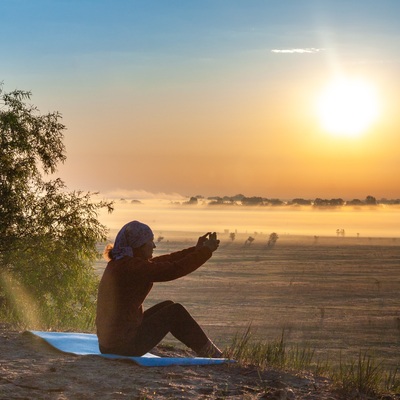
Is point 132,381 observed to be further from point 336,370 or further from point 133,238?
point 336,370

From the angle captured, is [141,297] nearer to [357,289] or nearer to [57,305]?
[57,305]

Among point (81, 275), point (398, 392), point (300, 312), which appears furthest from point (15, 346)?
point (300, 312)

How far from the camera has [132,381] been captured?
820 cm

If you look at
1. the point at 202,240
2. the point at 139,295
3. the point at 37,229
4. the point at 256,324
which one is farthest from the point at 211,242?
the point at 256,324

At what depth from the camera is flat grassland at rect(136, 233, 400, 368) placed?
1992 inches

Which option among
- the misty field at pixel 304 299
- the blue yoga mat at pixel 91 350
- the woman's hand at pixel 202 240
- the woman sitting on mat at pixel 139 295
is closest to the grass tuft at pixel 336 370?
the blue yoga mat at pixel 91 350

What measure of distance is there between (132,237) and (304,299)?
2781 inches

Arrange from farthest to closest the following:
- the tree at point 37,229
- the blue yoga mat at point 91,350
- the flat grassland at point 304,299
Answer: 1. the flat grassland at point 304,299
2. the tree at point 37,229
3. the blue yoga mat at point 91,350

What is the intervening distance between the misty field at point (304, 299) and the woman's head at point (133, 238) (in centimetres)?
1475

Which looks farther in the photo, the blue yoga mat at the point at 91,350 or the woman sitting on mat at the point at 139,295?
the blue yoga mat at the point at 91,350

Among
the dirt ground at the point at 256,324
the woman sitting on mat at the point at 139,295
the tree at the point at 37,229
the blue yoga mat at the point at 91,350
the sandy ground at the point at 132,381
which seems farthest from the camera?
the tree at the point at 37,229

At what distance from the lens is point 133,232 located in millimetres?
8984

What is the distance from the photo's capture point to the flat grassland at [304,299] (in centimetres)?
5059

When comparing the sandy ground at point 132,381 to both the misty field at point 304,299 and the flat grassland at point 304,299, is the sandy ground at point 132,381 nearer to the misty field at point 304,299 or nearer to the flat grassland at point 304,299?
the misty field at point 304,299
